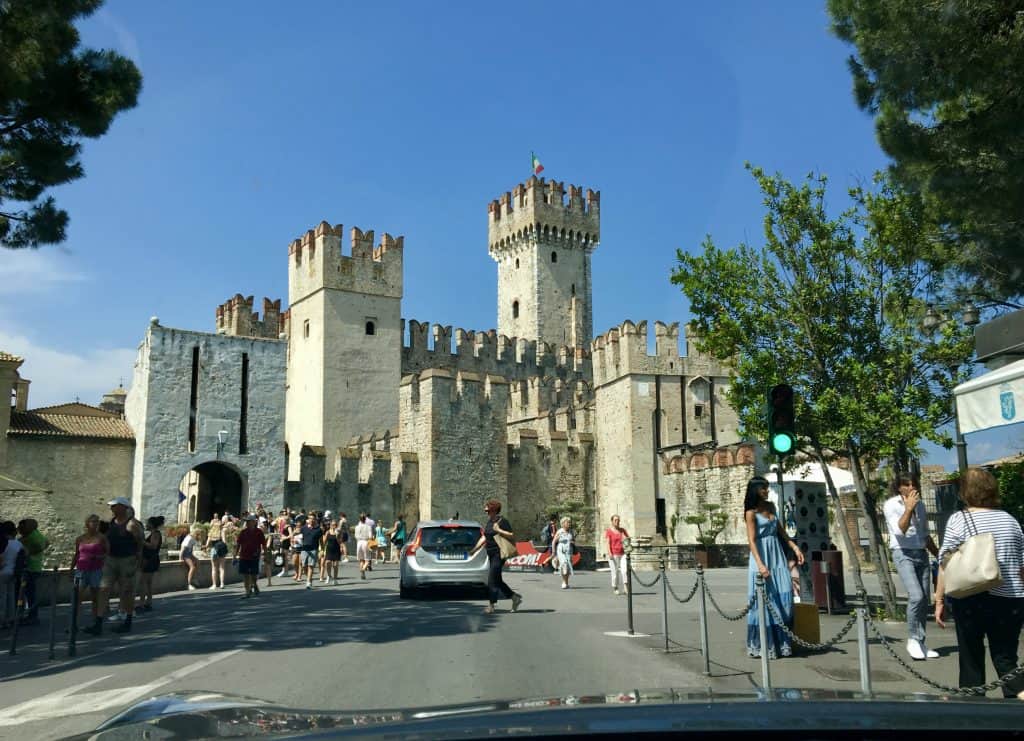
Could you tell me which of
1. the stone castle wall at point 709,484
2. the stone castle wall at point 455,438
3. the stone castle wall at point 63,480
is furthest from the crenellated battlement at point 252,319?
the stone castle wall at point 709,484

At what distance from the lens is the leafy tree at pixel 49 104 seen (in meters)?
12.5

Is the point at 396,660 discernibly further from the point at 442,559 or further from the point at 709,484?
the point at 709,484

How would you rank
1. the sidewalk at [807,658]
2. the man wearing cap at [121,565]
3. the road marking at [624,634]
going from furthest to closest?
the man wearing cap at [121,565] → the road marking at [624,634] → the sidewalk at [807,658]

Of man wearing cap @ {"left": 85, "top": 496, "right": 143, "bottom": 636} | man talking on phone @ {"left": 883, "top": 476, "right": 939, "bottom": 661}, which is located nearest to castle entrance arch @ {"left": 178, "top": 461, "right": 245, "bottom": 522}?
man wearing cap @ {"left": 85, "top": 496, "right": 143, "bottom": 636}

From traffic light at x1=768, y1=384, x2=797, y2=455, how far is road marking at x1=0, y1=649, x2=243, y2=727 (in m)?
6.67

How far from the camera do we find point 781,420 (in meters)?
10.6

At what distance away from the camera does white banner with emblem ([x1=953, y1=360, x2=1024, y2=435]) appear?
8.80 meters

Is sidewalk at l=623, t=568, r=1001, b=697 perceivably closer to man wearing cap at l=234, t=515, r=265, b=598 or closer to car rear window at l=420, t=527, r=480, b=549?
car rear window at l=420, t=527, r=480, b=549

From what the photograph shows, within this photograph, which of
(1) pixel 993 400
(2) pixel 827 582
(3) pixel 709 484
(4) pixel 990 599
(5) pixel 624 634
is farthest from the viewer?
(3) pixel 709 484

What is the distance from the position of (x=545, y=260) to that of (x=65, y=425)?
4126cm

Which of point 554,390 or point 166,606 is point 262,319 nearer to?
point 554,390

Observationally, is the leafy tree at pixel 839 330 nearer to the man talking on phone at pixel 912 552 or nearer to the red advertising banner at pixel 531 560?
the man talking on phone at pixel 912 552

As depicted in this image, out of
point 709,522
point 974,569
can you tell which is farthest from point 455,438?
point 974,569

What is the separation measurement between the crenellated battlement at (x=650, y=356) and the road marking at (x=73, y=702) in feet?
95.6
